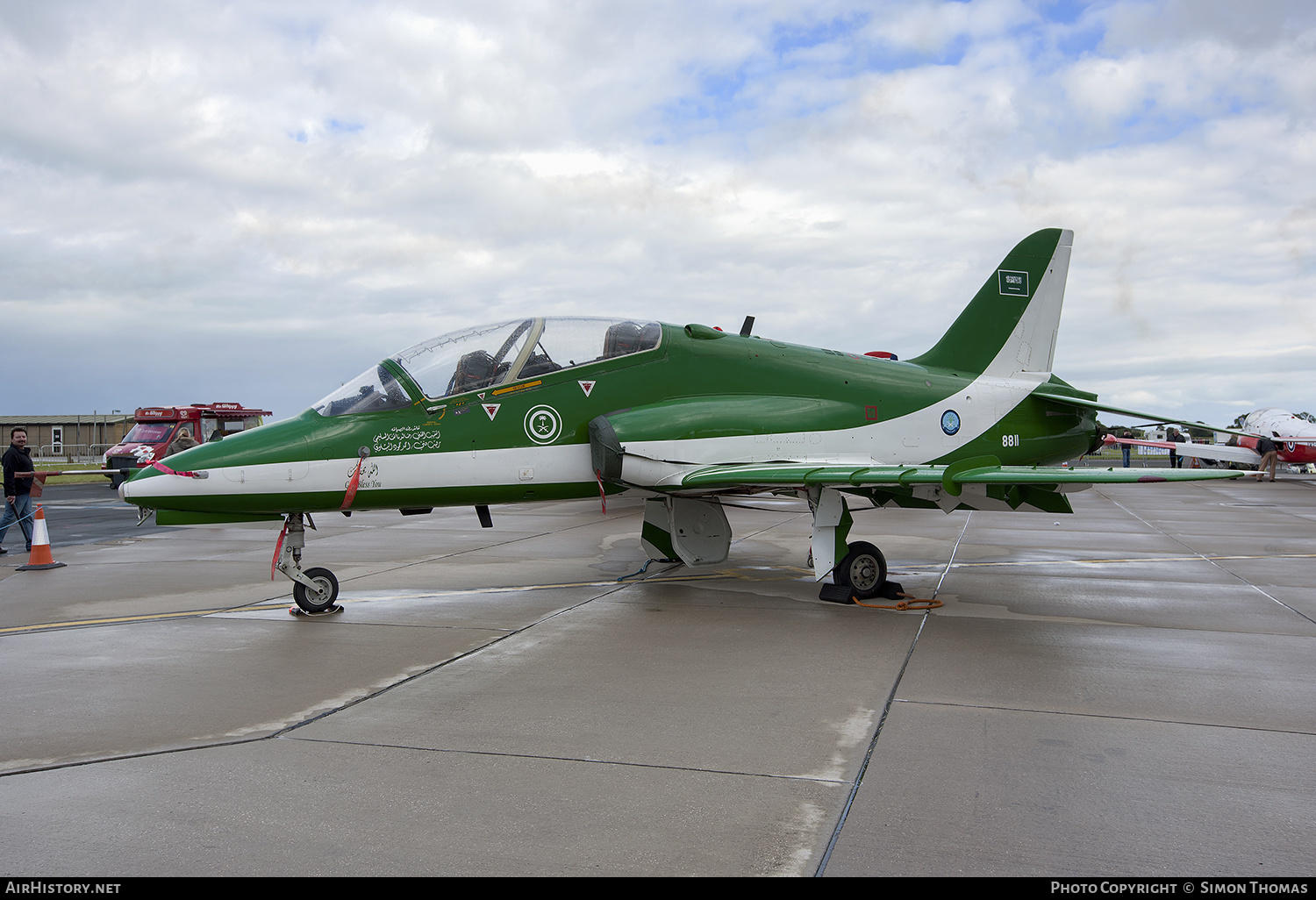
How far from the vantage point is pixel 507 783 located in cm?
367

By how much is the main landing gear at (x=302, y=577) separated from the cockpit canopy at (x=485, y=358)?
1.11 m

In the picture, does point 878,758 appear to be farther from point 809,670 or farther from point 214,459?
point 214,459

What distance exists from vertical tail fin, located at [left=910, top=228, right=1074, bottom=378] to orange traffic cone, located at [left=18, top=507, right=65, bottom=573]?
11387 mm

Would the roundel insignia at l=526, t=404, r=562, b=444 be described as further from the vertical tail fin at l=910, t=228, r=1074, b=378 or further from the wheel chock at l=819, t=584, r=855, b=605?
the vertical tail fin at l=910, t=228, r=1074, b=378

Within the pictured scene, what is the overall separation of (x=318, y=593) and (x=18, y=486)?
758 centimetres

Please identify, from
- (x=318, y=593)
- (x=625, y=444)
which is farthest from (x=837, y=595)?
(x=318, y=593)

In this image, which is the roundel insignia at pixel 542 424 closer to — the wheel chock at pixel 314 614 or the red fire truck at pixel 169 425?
the wheel chock at pixel 314 614

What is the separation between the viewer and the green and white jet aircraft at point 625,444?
7.37m

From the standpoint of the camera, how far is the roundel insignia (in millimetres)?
8133

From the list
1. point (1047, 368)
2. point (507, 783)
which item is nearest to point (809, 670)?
point (507, 783)

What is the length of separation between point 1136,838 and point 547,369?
6277 millimetres

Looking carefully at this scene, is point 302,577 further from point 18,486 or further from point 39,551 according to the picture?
point 18,486

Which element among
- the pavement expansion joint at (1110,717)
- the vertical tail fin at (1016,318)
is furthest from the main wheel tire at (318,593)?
the vertical tail fin at (1016,318)

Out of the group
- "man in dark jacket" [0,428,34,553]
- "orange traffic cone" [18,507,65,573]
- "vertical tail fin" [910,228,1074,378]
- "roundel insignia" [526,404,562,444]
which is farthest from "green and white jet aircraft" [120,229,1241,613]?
"man in dark jacket" [0,428,34,553]
